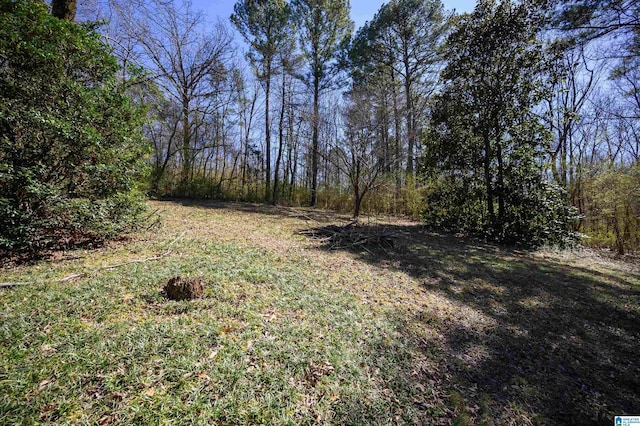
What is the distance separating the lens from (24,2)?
2742mm

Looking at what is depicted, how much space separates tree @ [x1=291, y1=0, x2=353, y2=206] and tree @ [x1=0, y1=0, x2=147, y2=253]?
896 cm

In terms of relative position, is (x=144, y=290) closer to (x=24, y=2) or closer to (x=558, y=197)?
(x=24, y=2)

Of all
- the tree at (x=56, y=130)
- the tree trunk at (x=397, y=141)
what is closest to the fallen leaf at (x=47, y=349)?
the tree at (x=56, y=130)

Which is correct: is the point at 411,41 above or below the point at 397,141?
above

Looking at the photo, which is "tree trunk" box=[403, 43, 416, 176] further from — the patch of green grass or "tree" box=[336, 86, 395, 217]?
the patch of green grass

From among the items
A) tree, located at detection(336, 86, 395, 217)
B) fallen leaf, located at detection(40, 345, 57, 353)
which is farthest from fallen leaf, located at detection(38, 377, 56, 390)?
tree, located at detection(336, 86, 395, 217)

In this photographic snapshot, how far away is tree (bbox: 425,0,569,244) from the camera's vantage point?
6.27 meters

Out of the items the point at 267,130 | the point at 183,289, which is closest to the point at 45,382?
the point at 183,289

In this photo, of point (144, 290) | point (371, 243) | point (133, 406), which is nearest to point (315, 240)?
point (371, 243)

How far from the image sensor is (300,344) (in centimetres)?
200

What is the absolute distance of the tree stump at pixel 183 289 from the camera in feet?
7.98

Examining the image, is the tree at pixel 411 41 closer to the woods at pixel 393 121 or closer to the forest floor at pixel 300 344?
the woods at pixel 393 121

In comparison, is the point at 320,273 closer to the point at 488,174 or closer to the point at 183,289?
the point at 183,289

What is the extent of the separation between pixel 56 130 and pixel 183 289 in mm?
2470
